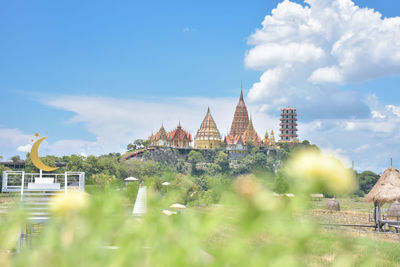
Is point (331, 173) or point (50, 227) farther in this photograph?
point (50, 227)

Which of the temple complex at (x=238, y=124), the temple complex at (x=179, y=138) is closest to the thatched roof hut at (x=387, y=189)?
the temple complex at (x=179, y=138)

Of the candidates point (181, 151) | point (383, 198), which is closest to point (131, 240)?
point (383, 198)

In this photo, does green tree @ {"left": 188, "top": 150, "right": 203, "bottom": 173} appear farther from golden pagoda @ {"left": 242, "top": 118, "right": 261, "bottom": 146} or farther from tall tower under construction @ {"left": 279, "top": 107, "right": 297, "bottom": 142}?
tall tower under construction @ {"left": 279, "top": 107, "right": 297, "bottom": 142}

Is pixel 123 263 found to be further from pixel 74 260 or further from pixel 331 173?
pixel 331 173

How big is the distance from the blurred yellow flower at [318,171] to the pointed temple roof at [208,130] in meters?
60.7

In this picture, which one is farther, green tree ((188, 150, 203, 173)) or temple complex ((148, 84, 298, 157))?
temple complex ((148, 84, 298, 157))

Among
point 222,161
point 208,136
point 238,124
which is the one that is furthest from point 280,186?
point 238,124

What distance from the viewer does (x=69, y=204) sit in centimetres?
108

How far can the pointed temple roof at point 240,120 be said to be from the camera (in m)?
65.8

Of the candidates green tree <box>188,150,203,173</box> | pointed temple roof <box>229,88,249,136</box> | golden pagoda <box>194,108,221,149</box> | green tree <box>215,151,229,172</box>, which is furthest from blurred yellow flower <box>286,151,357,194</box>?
pointed temple roof <box>229,88,249,136</box>

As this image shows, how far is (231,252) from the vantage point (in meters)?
0.79

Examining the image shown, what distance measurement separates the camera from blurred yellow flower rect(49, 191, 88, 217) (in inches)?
41.9

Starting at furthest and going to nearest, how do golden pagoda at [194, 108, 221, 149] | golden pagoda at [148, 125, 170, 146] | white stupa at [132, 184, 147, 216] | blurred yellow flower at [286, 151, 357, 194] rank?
golden pagoda at [194, 108, 221, 149], golden pagoda at [148, 125, 170, 146], white stupa at [132, 184, 147, 216], blurred yellow flower at [286, 151, 357, 194]

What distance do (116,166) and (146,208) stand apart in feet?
116
